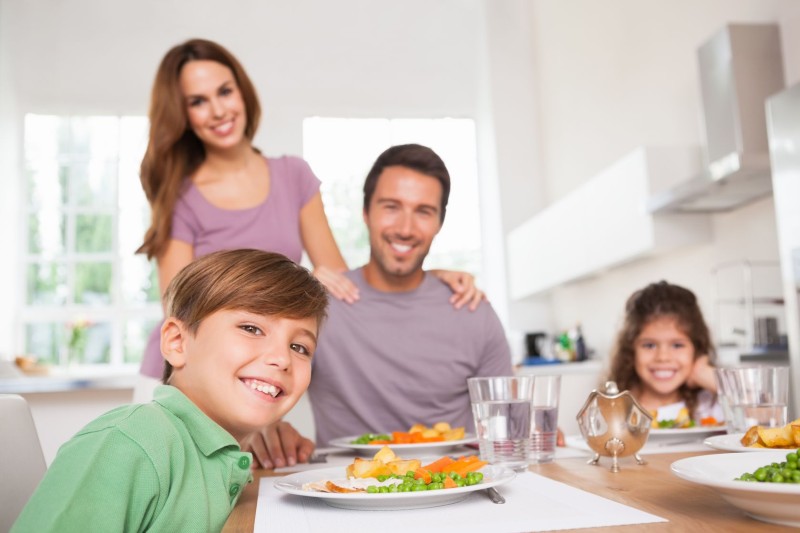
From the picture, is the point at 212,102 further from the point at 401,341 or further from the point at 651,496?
the point at 651,496

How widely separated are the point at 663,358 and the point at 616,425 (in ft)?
3.62

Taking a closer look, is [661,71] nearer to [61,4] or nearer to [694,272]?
[694,272]

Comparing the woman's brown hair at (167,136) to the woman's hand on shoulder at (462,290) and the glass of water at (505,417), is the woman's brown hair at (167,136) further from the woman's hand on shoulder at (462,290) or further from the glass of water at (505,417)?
the glass of water at (505,417)

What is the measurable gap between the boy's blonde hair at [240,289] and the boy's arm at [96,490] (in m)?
0.26

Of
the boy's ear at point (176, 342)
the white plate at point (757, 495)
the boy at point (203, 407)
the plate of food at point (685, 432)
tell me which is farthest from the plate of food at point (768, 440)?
the boy's ear at point (176, 342)

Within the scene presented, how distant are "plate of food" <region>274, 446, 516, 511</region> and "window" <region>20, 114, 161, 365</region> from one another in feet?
20.6

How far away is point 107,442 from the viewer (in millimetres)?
689

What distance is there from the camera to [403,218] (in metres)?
1.79

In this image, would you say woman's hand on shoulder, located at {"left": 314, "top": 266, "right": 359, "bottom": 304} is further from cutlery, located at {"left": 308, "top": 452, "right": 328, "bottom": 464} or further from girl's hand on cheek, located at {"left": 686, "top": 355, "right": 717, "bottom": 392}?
girl's hand on cheek, located at {"left": 686, "top": 355, "right": 717, "bottom": 392}

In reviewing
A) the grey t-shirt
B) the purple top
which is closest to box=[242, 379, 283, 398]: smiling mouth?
the grey t-shirt

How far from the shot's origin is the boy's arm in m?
0.62

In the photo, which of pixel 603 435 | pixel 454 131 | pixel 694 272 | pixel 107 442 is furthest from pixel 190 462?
pixel 454 131

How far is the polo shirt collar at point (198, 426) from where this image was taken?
2.72ft

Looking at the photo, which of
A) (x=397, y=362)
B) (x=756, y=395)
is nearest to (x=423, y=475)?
(x=756, y=395)
